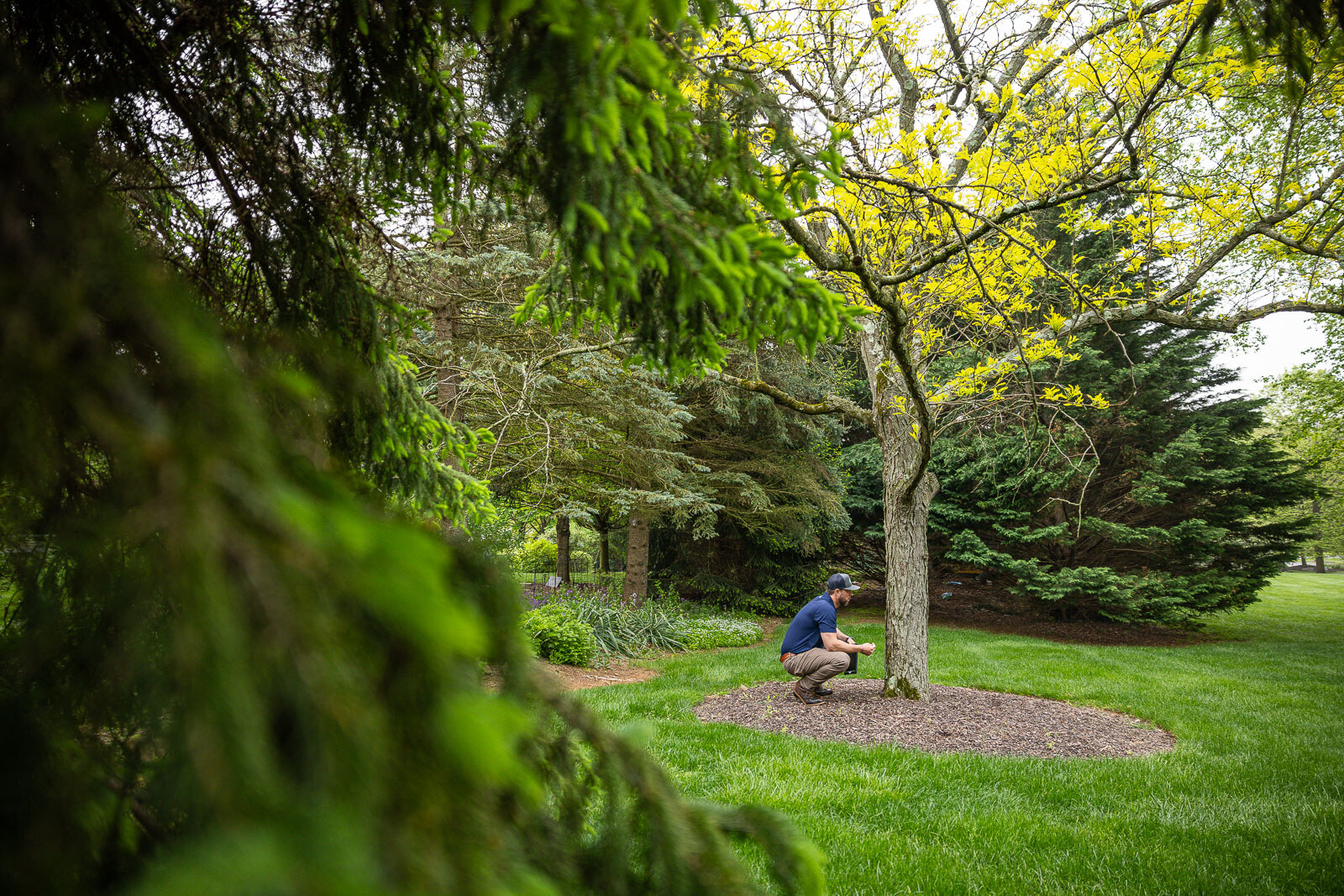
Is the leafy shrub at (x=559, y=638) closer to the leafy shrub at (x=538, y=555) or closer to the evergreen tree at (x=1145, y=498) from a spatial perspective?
the evergreen tree at (x=1145, y=498)

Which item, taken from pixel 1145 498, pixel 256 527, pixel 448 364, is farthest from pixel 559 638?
pixel 1145 498

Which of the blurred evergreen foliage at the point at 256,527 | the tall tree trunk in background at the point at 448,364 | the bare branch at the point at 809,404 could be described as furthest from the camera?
the tall tree trunk in background at the point at 448,364

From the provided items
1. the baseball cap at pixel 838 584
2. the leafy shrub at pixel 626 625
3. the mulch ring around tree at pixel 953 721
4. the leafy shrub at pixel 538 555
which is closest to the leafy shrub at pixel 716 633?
the leafy shrub at pixel 626 625

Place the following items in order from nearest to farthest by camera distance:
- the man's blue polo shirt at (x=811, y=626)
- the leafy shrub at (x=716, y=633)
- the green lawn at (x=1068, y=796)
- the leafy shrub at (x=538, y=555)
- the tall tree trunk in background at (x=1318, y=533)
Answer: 1. the green lawn at (x=1068, y=796)
2. the man's blue polo shirt at (x=811, y=626)
3. the leafy shrub at (x=716, y=633)
4. the tall tree trunk in background at (x=1318, y=533)
5. the leafy shrub at (x=538, y=555)

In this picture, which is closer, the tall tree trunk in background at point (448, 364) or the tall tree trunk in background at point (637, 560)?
the tall tree trunk in background at point (448, 364)

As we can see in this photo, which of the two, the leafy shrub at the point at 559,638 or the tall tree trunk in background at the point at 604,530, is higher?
the tall tree trunk in background at the point at 604,530

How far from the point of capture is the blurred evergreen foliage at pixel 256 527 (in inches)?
22.6

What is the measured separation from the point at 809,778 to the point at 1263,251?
22.3 ft

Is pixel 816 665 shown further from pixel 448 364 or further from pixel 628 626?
pixel 448 364

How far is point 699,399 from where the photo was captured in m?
13.6

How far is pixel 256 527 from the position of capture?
0.64 metres

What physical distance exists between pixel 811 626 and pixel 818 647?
0.83ft

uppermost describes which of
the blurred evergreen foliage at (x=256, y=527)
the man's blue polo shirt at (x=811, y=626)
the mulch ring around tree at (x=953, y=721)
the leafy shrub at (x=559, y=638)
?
the blurred evergreen foliage at (x=256, y=527)

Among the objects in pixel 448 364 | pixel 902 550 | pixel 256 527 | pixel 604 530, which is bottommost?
pixel 902 550
